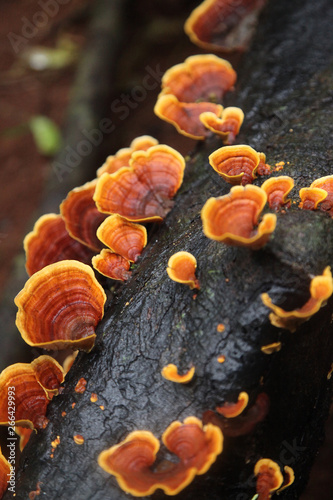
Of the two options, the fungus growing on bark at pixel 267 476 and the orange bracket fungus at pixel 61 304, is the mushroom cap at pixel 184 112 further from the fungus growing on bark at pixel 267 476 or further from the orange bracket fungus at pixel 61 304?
the fungus growing on bark at pixel 267 476

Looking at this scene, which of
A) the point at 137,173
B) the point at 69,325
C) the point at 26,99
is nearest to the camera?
the point at 69,325

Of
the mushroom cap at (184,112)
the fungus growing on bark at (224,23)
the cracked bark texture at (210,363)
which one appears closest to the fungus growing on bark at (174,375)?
the cracked bark texture at (210,363)

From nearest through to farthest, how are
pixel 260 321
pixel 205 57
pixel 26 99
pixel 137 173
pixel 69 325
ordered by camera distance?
pixel 260 321 → pixel 69 325 → pixel 137 173 → pixel 205 57 → pixel 26 99

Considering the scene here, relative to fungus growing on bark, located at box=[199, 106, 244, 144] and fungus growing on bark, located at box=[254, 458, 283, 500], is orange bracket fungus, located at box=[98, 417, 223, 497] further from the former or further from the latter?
fungus growing on bark, located at box=[199, 106, 244, 144]

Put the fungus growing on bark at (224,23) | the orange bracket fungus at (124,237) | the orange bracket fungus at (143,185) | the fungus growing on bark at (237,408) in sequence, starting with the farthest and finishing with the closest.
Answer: the fungus growing on bark at (224,23)
the orange bracket fungus at (143,185)
the orange bracket fungus at (124,237)
the fungus growing on bark at (237,408)

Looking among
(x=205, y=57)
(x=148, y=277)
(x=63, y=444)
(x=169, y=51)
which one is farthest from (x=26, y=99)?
(x=63, y=444)

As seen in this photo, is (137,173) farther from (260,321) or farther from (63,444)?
(63,444)

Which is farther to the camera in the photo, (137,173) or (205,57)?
(205,57)
